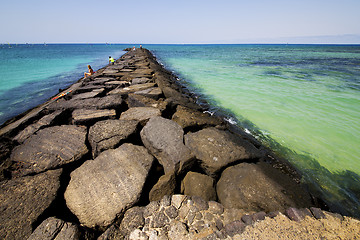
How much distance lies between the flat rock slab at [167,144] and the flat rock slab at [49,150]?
0.93 m

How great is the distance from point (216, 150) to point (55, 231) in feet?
6.01

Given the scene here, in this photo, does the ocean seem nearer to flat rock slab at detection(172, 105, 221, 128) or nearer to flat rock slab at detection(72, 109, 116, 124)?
flat rock slab at detection(172, 105, 221, 128)

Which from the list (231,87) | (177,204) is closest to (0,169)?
(177,204)

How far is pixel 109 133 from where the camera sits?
94.1 inches

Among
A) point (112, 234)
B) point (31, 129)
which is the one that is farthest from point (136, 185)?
point (31, 129)

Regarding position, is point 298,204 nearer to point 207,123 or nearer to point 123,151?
point 207,123

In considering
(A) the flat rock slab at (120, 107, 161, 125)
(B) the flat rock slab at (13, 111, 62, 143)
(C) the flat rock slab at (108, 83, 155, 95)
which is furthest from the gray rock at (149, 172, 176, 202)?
(C) the flat rock slab at (108, 83, 155, 95)

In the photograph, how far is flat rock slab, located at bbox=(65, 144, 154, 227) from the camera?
1.52 metres

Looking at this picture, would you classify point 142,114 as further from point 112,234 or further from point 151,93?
point 112,234

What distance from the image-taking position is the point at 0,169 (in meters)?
1.84

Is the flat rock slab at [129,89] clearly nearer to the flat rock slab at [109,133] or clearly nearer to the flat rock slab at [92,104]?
the flat rock slab at [92,104]

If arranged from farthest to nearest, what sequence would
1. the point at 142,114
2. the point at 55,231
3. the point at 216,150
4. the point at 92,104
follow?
the point at 92,104
the point at 142,114
the point at 216,150
the point at 55,231

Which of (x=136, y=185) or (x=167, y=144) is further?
(x=167, y=144)

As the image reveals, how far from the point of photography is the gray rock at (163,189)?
5.54 ft
